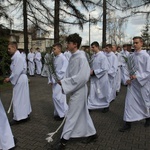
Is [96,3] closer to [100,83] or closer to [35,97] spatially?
[35,97]

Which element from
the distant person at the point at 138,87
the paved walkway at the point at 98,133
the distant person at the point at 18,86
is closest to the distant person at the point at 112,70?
the paved walkway at the point at 98,133

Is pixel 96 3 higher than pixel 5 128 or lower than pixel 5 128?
higher

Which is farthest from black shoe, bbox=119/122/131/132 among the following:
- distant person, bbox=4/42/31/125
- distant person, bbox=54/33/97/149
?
distant person, bbox=4/42/31/125

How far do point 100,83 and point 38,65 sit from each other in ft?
47.9

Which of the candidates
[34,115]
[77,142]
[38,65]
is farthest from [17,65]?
[38,65]

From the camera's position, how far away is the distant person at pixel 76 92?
14.8 feet

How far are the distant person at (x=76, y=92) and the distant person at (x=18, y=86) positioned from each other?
187 cm

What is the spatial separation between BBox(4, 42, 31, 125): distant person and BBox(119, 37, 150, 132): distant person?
2480mm

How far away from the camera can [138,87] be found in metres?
5.94

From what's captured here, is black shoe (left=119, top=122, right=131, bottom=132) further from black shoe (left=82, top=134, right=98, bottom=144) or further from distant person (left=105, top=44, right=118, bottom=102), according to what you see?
distant person (left=105, top=44, right=118, bottom=102)

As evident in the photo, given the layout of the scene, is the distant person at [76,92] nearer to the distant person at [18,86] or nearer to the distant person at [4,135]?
the distant person at [4,135]

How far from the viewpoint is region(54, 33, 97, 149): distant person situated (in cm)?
451

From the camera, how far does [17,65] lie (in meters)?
6.15

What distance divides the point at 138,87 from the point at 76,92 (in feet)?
6.31
